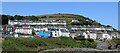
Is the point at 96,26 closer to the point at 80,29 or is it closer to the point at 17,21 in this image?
the point at 80,29

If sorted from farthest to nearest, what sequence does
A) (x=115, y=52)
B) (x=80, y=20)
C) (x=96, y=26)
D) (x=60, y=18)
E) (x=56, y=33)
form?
(x=60, y=18) < (x=80, y=20) < (x=96, y=26) < (x=56, y=33) < (x=115, y=52)

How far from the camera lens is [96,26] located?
66.9 metres

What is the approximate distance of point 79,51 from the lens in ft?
20.4

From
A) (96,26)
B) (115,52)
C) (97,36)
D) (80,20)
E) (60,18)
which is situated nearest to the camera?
(115,52)

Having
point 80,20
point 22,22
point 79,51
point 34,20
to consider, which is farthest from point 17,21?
point 79,51

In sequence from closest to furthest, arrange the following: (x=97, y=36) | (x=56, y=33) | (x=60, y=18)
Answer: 1. (x=56, y=33)
2. (x=97, y=36)
3. (x=60, y=18)

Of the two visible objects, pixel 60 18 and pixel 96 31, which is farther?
pixel 60 18

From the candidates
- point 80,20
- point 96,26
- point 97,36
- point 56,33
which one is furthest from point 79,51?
point 80,20

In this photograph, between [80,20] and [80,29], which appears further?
[80,20]

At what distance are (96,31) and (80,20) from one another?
15131 mm

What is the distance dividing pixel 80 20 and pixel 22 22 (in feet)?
57.2

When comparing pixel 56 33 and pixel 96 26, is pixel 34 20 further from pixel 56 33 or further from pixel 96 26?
pixel 56 33

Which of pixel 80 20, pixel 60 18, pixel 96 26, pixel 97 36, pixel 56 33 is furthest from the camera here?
pixel 60 18

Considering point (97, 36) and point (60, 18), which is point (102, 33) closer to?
point (97, 36)
